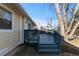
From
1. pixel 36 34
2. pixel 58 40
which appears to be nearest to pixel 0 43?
pixel 58 40

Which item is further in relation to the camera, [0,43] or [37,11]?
[37,11]

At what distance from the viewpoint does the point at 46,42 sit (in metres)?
12.3

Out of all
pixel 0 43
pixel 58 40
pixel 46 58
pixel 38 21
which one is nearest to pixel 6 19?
pixel 0 43

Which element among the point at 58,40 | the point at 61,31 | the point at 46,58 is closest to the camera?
the point at 46,58

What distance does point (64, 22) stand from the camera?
15797 millimetres

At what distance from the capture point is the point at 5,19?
9.10 metres

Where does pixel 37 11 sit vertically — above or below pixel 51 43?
above

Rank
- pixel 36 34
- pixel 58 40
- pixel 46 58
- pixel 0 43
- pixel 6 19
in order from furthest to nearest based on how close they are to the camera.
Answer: pixel 36 34 → pixel 58 40 → pixel 6 19 → pixel 0 43 → pixel 46 58

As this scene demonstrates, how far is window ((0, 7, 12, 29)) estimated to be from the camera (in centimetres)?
838

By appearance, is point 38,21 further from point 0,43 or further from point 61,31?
point 0,43

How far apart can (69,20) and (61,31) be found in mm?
1243

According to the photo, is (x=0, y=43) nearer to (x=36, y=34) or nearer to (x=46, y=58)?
(x=46, y=58)

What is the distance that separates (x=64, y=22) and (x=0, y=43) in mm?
8473

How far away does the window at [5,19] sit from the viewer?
838 cm
